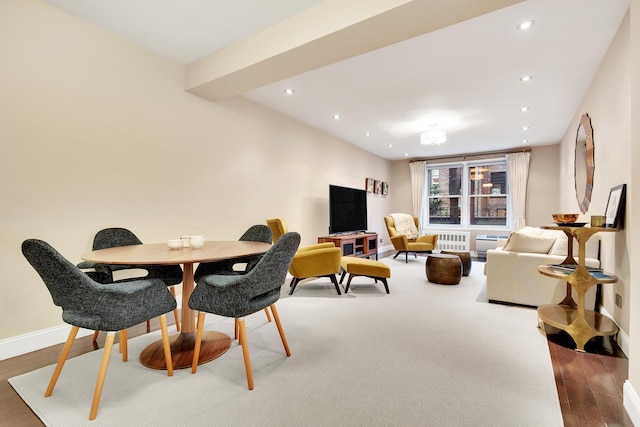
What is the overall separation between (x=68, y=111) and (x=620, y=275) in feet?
15.2

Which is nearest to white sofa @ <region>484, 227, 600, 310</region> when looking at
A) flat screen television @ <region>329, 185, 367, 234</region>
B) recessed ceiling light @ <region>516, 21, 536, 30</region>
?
recessed ceiling light @ <region>516, 21, 536, 30</region>

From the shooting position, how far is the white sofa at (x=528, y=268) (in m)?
3.09

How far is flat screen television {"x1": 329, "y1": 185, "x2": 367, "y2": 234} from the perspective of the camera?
532cm

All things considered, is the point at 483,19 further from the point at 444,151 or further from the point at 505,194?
the point at 505,194

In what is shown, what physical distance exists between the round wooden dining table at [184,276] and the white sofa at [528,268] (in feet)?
8.77

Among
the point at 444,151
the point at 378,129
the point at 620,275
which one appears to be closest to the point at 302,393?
the point at 620,275

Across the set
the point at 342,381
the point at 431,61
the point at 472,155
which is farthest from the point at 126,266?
the point at 472,155

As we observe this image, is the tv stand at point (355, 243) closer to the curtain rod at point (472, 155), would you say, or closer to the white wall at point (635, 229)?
the curtain rod at point (472, 155)

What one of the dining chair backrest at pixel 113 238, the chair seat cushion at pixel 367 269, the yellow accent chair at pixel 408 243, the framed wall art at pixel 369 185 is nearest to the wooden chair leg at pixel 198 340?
the dining chair backrest at pixel 113 238

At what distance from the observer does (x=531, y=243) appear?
10.9ft

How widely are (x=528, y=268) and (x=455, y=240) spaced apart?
15.3ft

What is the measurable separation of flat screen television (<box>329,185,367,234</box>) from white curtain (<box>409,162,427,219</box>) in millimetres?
2495

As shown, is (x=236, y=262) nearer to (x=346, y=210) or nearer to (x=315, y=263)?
(x=315, y=263)

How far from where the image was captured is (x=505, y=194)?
23.9 ft
